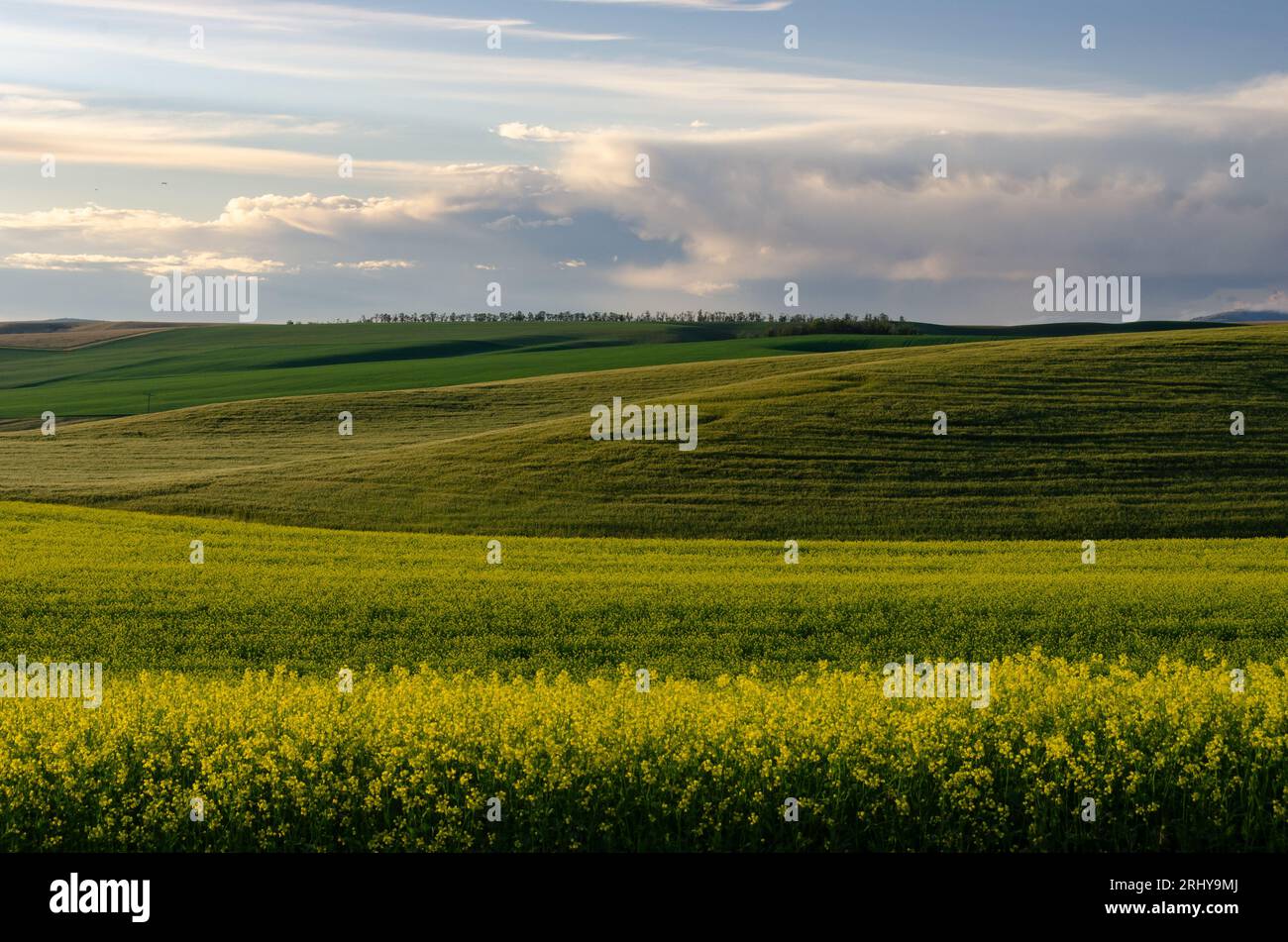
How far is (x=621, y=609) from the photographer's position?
19.3m

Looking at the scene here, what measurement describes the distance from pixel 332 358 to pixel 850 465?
84.2 metres

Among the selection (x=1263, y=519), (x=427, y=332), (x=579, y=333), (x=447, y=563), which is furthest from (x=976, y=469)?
(x=427, y=332)

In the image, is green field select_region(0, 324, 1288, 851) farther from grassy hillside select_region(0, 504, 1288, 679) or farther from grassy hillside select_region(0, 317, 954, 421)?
grassy hillside select_region(0, 317, 954, 421)

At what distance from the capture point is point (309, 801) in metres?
8.58

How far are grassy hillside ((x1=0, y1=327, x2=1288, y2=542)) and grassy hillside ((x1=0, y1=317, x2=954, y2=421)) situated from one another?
3011cm

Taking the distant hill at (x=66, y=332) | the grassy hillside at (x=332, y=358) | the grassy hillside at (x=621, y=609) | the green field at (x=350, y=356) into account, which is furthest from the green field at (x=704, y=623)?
the distant hill at (x=66, y=332)

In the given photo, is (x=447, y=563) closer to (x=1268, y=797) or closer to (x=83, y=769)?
(x=83, y=769)

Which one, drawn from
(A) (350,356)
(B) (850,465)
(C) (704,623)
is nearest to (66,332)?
(A) (350,356)

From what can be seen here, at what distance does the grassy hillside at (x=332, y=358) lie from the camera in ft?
282

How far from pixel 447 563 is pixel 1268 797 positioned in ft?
62.9

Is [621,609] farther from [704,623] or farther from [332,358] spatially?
[332,358]

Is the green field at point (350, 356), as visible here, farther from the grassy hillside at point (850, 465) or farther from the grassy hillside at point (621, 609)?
the grassy hillside at point (621, 609)

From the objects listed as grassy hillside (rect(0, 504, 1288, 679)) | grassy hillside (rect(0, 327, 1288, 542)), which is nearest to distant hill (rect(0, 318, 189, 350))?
grassy hillside (rect(0, 327, 1288, 542))

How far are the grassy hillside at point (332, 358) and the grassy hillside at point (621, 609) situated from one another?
59.6m
